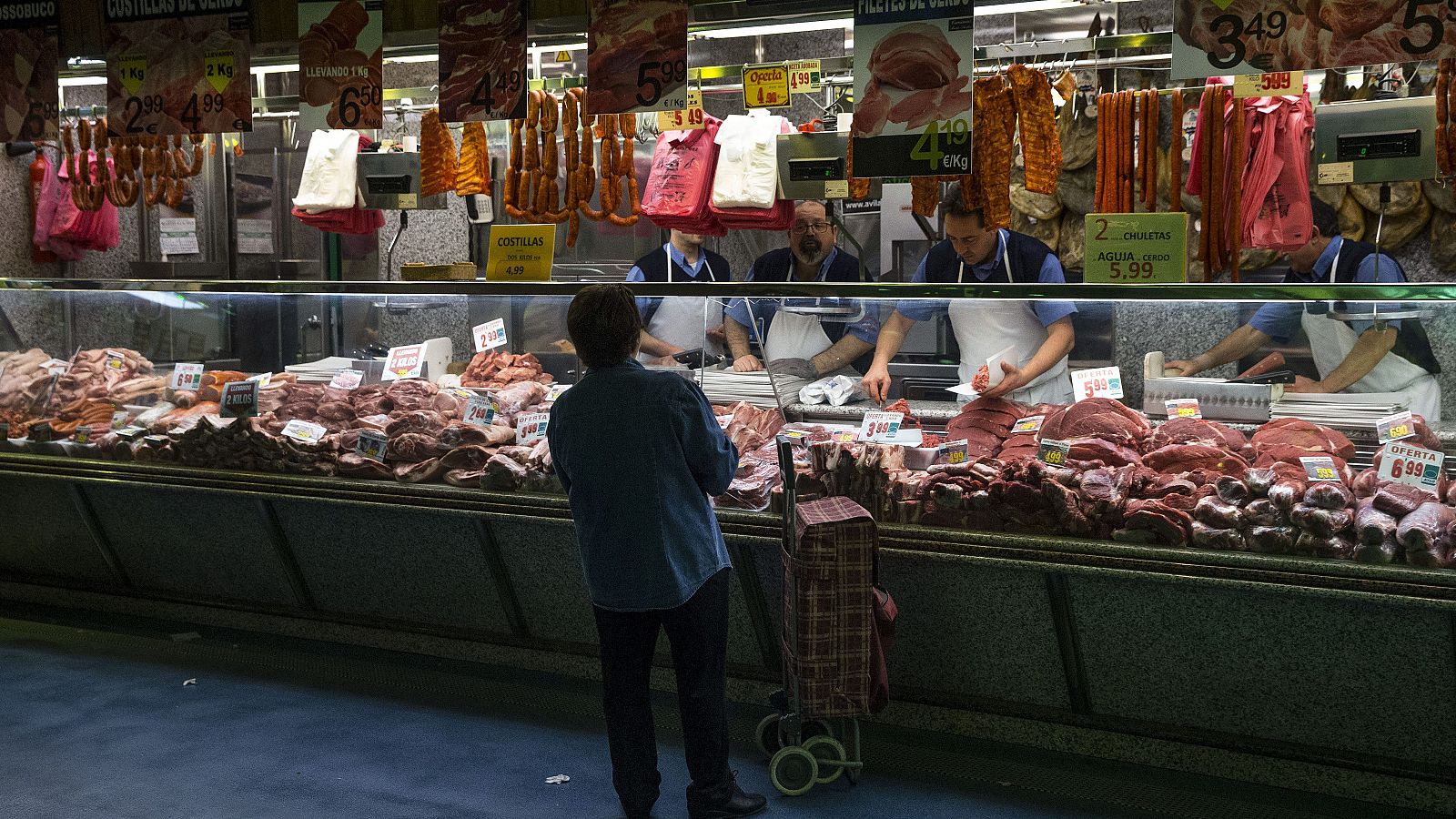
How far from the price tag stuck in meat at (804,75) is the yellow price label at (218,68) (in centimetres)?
245

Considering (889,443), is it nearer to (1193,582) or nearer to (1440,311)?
(1193,582)

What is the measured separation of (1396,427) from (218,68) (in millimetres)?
4897

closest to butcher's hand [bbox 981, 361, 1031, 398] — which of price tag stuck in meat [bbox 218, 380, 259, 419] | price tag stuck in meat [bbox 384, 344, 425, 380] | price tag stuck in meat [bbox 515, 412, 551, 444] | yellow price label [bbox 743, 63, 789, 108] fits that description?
yellow price label [bbox 743, 63, 789, 108]

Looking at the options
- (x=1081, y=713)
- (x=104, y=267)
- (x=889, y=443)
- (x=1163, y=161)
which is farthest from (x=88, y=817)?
(x=104, y=267)

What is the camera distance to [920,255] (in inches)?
304

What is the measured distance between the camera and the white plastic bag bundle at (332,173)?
685 cm

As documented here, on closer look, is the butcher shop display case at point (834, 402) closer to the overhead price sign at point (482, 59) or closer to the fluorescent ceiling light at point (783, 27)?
the overhead price sign at point (482, 59)

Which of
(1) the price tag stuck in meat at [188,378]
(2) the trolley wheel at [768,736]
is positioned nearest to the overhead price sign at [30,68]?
(1) the price tag stuck in meat at [188,378]

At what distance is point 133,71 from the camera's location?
222 inches

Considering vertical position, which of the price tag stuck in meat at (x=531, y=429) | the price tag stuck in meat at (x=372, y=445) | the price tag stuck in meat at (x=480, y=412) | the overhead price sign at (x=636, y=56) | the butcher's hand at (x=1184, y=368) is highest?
the overhead price sign at (x=636, y=56)

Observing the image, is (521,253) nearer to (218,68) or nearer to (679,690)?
(218,68)

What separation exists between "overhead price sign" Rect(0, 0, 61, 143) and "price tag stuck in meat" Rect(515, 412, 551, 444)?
2842 mm

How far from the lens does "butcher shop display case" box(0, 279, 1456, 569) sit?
12.6 feet

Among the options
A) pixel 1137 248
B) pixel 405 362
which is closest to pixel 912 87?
pixel 1137 248
